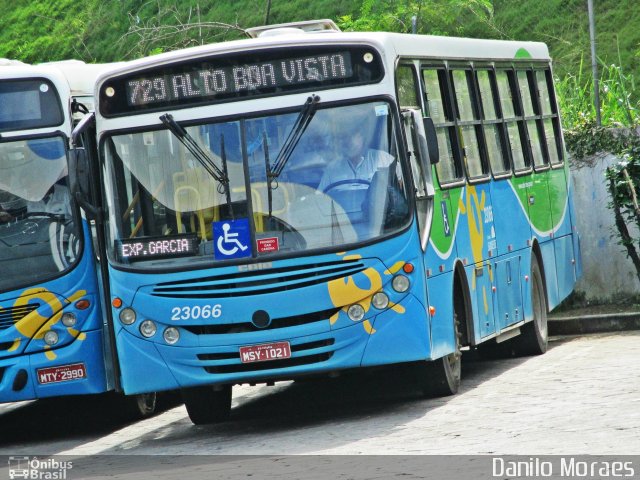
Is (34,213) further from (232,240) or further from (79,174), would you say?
(232,240)

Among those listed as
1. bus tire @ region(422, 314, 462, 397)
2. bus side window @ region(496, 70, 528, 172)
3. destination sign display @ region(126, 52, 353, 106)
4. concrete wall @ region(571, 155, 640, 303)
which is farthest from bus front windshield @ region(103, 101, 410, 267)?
concrete wall @ region(571, 155, 640, 303)

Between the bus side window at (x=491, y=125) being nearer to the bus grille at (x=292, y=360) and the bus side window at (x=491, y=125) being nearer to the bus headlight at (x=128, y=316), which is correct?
the bus grille at (x=292, y=360)

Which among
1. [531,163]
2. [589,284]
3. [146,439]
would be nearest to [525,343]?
[531,163]

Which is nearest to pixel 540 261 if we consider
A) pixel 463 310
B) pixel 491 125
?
pixel 491 125

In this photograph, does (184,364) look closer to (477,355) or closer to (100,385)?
(100,385)

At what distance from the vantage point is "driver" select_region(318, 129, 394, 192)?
10.6 meters

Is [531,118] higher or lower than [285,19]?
lower

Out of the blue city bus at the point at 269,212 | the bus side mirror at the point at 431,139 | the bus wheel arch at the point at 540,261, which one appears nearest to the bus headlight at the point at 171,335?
the blue city bus at the point at 269,212

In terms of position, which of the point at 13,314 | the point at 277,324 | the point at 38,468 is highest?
the point at 13,314

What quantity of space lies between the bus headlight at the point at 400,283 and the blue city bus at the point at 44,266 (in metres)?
2.96

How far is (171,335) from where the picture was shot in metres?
10.9

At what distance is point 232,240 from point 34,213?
2374 mm

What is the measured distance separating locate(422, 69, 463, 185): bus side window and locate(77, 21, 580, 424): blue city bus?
65cm

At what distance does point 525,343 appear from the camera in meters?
15.0
